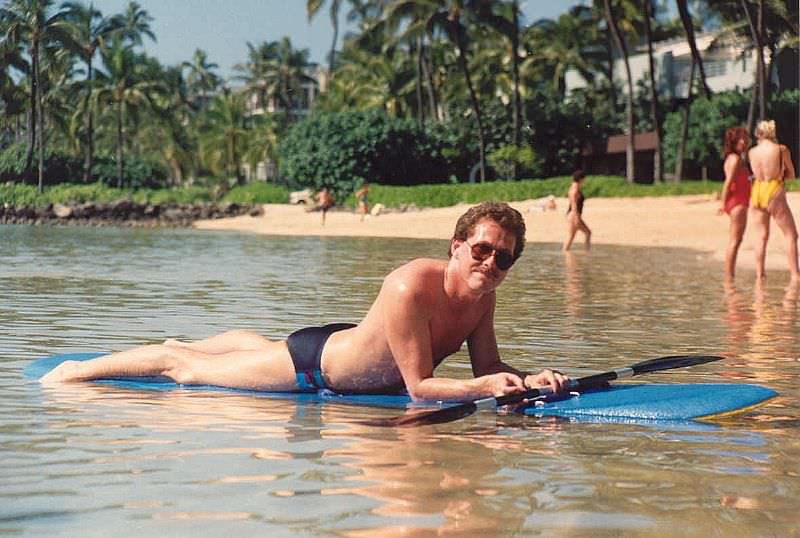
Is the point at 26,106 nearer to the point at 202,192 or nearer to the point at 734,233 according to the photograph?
the point at 202,192

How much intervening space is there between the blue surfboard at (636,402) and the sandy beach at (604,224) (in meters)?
17.0

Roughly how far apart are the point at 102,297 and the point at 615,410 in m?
8.83

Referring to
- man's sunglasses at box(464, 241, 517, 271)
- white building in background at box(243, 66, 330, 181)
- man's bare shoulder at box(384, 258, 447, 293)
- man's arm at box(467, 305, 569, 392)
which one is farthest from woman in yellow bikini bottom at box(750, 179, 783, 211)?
white building in background at box(243, 66, 330, 181)

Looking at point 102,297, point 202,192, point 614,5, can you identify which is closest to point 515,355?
point 102,297

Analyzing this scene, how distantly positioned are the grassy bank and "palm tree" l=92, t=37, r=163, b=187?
136 inches

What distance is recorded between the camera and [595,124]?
62062mm

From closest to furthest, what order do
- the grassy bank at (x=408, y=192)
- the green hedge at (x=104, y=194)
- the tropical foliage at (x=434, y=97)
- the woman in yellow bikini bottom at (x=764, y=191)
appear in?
the woman in yellow bikini bottom at (x=764, y=191)
the grassy bank at (x=408, y=192)
the tropical foliage at (x=434, y=97)
the green hedge at (x=104, y=194)

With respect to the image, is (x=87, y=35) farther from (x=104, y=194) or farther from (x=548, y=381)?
(x=548, y=381)

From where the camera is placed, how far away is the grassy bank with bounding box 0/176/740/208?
47188mm

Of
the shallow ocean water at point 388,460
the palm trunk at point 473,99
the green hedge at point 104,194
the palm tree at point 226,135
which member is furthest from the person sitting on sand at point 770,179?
the palm tree at point 226,135

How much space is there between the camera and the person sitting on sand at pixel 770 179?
15.3 m

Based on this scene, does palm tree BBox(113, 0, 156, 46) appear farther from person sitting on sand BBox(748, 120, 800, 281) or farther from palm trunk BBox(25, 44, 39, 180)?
person sitting on sand BBox(748, 120, 800, 281)

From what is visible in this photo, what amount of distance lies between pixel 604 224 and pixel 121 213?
33554 mm

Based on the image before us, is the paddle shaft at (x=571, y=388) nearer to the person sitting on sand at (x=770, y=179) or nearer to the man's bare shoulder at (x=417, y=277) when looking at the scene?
the man's bare shoulder at (x=417, y=277)
